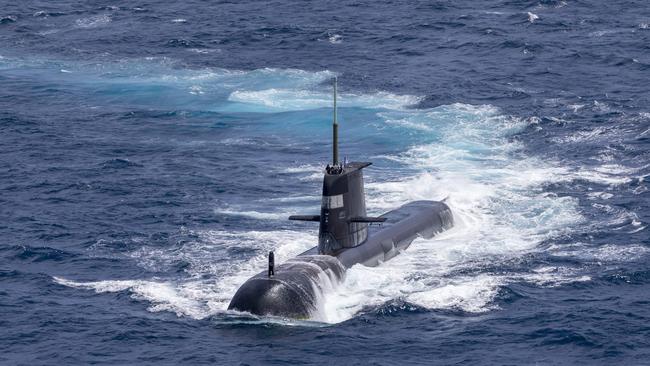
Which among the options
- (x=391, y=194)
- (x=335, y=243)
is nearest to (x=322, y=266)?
(x=335, y=243)

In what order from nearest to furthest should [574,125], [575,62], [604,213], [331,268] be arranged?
1. [331,268]
2. [604,213]
3. [574,125]
4. [575,62]

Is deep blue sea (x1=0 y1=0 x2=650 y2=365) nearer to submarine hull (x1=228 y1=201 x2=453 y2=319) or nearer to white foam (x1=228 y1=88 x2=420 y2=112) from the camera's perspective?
white foam (x1=228 y1=88 x2=420 y2=112)

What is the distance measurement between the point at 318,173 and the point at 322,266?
Result: 2422 cm

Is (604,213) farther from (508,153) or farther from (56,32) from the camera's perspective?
(56,32)

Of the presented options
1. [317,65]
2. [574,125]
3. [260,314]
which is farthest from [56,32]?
[260,314]

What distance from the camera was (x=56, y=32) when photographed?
436 ft

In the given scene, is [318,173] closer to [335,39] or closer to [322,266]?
[322,266]

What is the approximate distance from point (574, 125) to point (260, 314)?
44.1 m

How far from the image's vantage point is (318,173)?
82.6 meters

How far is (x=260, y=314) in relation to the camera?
53625 millimetres

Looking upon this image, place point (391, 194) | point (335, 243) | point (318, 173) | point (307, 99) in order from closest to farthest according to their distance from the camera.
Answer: point (335, 243) → point (391, 194) → point (318, 173) → point (307, 99)

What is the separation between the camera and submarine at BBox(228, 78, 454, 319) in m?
54.3

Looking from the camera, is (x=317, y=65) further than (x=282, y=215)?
Yes

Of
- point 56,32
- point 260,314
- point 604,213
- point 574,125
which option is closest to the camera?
point 260,314
